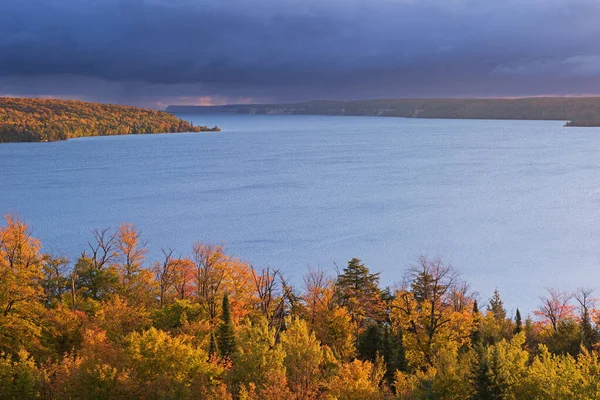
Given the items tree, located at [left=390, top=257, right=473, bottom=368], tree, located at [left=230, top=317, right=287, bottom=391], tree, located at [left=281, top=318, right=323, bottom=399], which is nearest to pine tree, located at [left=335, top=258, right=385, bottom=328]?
tree, located at [left=390, top=257, right=473, bottom=368]

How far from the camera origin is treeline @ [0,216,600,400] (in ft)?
94.6

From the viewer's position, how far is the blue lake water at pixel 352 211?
8219 cm

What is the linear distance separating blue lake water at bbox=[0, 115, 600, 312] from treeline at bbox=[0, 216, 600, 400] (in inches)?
875

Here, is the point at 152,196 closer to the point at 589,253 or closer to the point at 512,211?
the point at 512,211

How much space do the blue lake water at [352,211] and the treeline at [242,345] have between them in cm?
2222

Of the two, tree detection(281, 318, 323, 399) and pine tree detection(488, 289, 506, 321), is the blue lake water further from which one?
tree detection(281, 318, 323, 399)

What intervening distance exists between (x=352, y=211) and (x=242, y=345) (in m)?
77.2

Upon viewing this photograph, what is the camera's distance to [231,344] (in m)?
38.8

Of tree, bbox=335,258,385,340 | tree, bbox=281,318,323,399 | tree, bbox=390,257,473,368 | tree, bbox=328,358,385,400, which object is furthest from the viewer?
tree, bbox=335,258,385,340

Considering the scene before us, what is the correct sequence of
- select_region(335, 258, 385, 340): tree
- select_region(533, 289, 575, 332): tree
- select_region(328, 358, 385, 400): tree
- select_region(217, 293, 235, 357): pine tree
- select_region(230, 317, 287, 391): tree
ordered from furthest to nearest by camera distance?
select_region(533, 289, 575, 332): tree, select_region(335, 258, 385, 340): tree, select_region(217, 293, 235, 357): pine tree, select_region(230, 317, 287, 391): tree, select_region(328, 358, 385, 400): tree

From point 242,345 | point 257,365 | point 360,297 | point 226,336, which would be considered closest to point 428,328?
point 360,297

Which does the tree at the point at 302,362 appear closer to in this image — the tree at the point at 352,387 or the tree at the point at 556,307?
the tree at the point at 352,387

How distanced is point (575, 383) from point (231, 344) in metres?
21.0

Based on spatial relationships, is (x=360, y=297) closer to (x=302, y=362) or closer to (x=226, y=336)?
(x=226, y=336)
